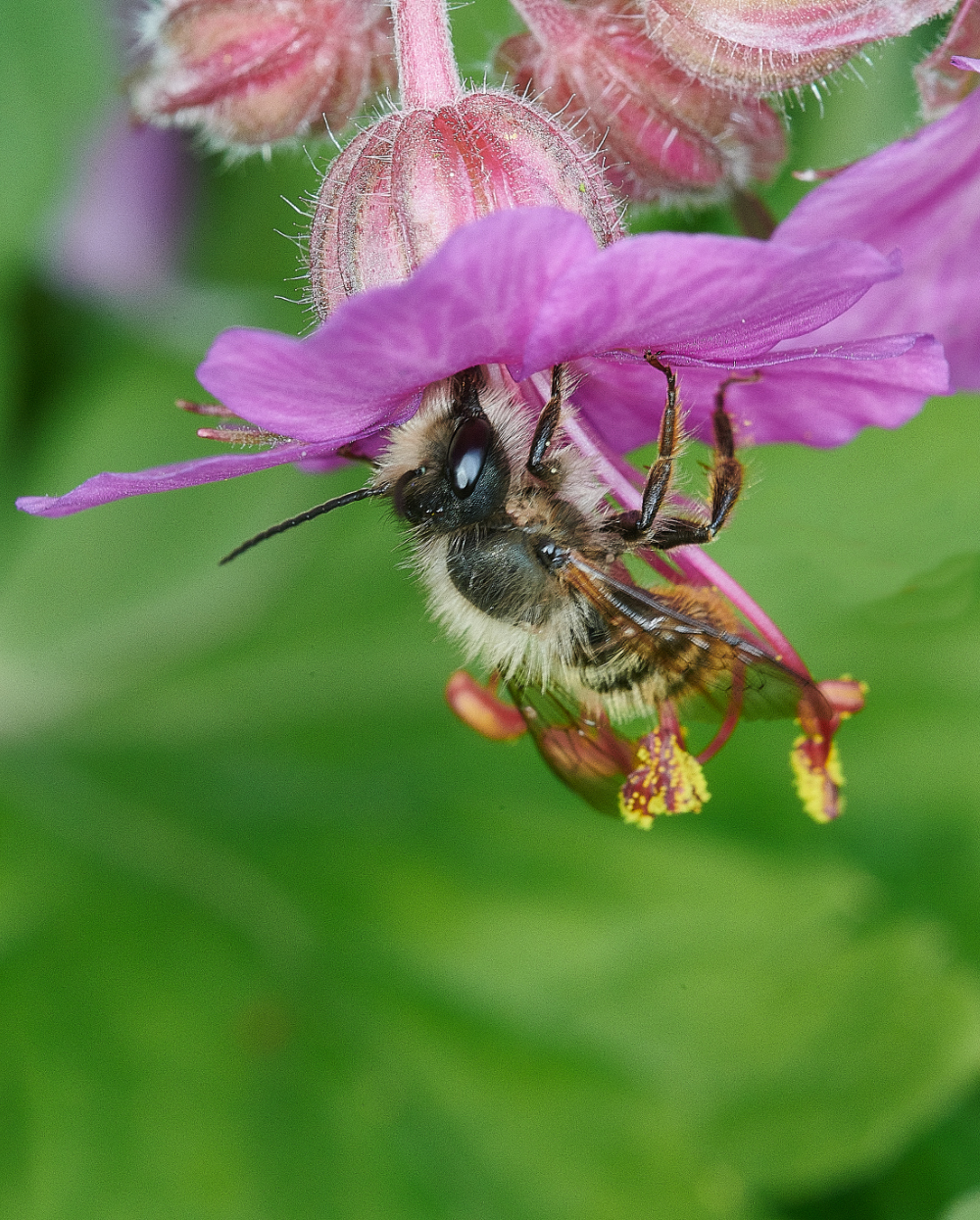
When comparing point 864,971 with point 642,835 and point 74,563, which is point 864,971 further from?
point 74,563

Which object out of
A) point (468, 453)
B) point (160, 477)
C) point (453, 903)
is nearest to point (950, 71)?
point (468, 453)

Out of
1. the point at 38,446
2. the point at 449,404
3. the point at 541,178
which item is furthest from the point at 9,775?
the point at 541,178

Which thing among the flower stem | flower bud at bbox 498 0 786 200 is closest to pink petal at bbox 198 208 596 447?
the flower stem

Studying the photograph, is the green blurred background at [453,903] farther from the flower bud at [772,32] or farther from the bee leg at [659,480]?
the bee leg at [659,480]

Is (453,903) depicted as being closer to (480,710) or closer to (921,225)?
(480,710)

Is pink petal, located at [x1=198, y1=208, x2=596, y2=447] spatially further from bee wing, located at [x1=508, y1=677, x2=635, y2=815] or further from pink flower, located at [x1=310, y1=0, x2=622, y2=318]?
bee wing, located at [x1=508, y1=677, x2=635, y2=815]

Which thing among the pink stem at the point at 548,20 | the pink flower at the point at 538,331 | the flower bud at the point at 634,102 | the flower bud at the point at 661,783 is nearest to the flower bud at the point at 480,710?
the flower bud at the point at 661,783
